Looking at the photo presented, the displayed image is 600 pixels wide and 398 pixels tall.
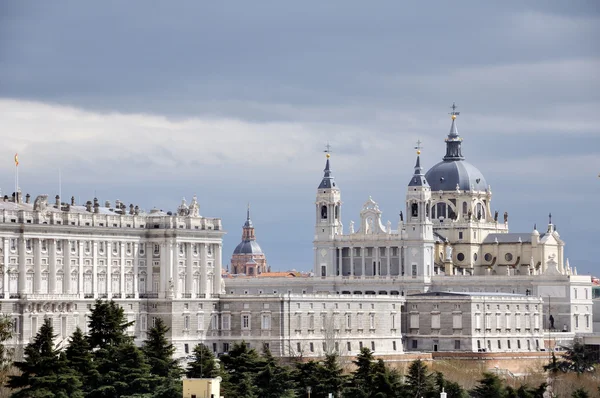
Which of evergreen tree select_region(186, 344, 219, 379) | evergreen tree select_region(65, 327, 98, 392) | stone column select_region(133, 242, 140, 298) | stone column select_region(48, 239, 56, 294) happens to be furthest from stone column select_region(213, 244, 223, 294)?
evergreen tree select_region(65, 327, 98, 392)

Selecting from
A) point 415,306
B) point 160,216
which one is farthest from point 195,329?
point 415,306

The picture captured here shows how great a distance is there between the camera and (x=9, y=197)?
17400cm

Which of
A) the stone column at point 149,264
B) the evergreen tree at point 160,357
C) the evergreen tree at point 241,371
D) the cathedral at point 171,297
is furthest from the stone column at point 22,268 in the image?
the evergreen tree at point 241,371

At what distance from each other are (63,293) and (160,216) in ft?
43.2

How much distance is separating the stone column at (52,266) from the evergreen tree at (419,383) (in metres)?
33.0

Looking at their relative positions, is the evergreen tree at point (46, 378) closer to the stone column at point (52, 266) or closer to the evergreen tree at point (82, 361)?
the evergreen tree at point (82, 361)

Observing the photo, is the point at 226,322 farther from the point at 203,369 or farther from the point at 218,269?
the point at 203,369

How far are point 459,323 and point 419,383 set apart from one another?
166 ft

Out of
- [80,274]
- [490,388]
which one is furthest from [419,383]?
[80,274]

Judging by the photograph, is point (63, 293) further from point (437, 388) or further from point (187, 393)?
point (187, 393)

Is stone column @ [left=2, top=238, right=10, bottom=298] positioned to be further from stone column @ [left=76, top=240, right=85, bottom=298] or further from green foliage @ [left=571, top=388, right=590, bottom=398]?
green foliage @ [left=571, top=388, right=590, bottom=398]

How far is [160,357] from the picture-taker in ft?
455

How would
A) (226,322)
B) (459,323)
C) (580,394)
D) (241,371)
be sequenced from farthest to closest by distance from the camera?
(459,323), (226,322), (580,394), (241,371)

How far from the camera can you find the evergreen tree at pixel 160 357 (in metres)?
136
